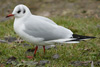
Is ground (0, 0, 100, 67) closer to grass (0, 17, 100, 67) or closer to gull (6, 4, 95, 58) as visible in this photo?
grass (0, 17, 100, 67)

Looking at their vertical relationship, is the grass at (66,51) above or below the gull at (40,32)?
below

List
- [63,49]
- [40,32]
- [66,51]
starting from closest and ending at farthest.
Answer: [40,32], [66,51], [63,49]

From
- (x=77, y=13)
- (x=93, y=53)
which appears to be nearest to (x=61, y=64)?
(x=93, y=53)

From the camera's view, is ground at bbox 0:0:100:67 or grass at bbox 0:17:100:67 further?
grass at bbox 0:17:100:67

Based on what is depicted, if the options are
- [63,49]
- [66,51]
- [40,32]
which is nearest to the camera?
[40,32]

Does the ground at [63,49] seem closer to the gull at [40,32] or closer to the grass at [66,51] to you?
the grass at [66,51]

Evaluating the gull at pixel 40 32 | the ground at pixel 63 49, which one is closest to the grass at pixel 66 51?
the ground at pixel 63 49

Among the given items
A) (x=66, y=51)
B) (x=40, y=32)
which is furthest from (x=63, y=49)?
(x=40, y=32)

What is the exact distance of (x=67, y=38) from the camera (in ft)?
13.7

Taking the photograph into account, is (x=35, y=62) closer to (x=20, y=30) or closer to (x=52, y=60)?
(x=52, y=60)

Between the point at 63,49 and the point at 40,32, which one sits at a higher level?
the point at 40,32

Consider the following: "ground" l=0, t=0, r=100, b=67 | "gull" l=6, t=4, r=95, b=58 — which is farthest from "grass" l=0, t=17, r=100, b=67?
"gull" l=6, t=4, r=95, b=58

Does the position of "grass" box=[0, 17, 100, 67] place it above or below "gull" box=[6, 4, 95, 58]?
below

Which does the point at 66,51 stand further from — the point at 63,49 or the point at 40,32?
the point at 40,32
